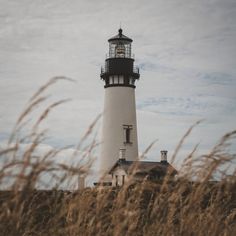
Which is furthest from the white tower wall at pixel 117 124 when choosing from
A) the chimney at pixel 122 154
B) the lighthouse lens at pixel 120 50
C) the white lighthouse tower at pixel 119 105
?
the lighthouse lens at pixel 120 50

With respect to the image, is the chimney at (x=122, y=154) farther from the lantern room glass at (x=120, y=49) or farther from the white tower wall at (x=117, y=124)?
the lantern room glass at (x=120, y=49)

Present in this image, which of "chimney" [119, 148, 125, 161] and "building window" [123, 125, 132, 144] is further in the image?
"building window" [123, 125, 132, 144]

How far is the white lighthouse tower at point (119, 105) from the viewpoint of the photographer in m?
33.3

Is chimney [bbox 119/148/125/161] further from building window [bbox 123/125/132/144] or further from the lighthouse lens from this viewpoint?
the lighthouse lens

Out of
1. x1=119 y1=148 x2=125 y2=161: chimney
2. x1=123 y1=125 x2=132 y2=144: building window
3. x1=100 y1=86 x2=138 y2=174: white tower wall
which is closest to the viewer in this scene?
x1=119 y1=148 x2=125 y2=161: chimney

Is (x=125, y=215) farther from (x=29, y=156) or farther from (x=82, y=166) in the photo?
(x=29, y=156)

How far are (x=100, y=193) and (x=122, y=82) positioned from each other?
1231 inches

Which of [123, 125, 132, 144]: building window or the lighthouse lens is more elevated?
the lighthouse lens

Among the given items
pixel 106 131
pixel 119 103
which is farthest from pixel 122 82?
pixel 106 131

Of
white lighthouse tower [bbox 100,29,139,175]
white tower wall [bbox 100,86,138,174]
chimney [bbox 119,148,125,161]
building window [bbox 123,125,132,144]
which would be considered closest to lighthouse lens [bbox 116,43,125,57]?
white lighthouse tower [bbox 100,29,139,175]

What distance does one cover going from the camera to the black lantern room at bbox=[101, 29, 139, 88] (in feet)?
113

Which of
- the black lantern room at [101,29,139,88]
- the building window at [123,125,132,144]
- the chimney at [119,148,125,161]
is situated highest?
the black lantern room at [101,29,139,88]

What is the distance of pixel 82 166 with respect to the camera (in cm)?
322

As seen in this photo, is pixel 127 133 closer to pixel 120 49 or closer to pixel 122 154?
pixel 122 154
